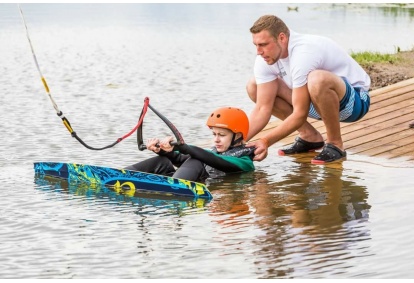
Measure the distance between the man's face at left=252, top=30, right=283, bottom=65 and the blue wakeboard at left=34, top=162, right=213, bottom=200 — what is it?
1.57 meters

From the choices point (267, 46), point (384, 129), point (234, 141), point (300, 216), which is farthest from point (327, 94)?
point (300, 216)

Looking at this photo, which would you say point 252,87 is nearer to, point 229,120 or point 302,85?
point 302,85

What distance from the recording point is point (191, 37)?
27438 mm

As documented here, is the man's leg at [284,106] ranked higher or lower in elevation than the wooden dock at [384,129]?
higher

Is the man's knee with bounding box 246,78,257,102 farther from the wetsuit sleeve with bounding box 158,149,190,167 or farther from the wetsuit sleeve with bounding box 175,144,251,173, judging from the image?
the wetsuit sleeve with bounding box 158,149,190,167

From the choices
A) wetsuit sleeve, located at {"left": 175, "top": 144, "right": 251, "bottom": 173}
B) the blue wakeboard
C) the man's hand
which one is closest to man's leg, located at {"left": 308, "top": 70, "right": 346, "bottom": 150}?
the man's hand

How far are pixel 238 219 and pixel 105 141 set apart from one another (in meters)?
4.56

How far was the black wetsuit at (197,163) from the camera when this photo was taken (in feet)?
29.6

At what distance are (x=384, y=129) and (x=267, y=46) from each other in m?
2.03

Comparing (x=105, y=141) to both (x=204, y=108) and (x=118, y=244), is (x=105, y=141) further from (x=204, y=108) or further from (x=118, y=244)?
(x=118, y=244)

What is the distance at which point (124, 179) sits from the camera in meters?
9.01

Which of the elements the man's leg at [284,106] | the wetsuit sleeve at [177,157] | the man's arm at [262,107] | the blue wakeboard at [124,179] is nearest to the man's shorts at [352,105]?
the man's leg at [284,106]

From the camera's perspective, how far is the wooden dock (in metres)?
10.2

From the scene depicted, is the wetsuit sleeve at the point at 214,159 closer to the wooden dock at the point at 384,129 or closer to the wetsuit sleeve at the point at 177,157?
the wetsuit sleeve at the point at 177,157
